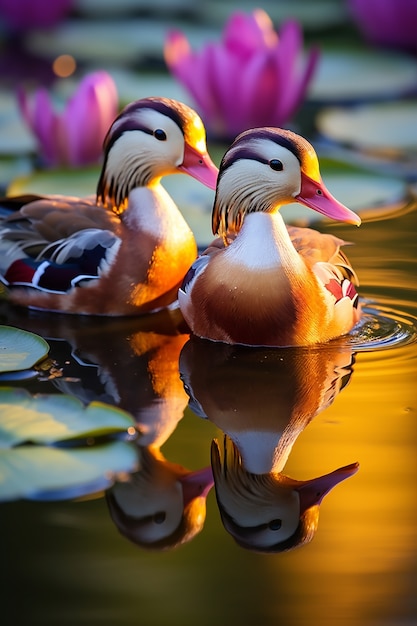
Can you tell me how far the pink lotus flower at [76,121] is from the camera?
250 inches

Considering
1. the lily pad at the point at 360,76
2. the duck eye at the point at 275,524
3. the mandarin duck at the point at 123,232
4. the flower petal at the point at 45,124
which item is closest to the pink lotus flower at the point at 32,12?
the lily pad at the point at 360,76

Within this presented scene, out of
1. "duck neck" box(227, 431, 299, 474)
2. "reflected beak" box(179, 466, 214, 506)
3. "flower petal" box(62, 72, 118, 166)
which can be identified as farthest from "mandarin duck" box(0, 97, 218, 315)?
"reflected beak" box(179, 466, 214, 506)

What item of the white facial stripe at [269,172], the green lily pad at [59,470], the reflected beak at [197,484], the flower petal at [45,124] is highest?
the white facial stripe at [269,172]

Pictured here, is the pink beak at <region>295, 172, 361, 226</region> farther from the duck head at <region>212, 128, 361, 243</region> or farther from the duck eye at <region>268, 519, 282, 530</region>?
→ the duck eye at <region>268, 519, 282, 530</region>

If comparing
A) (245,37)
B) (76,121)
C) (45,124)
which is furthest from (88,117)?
(245,37)

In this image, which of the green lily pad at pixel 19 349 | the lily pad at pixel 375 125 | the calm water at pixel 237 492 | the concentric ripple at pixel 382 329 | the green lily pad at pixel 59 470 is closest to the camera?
the calm water at pixel 237 492

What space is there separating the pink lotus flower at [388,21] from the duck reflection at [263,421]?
185 inches

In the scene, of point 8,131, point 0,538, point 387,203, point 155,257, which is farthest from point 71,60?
point 0,538

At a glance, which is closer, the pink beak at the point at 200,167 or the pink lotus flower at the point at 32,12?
the pink beak at the point at 200,167

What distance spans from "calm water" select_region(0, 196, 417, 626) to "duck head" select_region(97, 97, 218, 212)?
62 cm

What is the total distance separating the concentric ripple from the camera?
4750 millimetres

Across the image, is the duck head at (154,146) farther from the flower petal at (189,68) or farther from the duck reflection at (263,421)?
the flower petal at (189,68)

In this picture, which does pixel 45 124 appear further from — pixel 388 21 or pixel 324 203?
pixel 388 21

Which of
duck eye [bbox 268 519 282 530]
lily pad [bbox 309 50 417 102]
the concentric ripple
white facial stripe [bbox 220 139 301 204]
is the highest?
white facial stripe [bbox 220 139 301 204]
